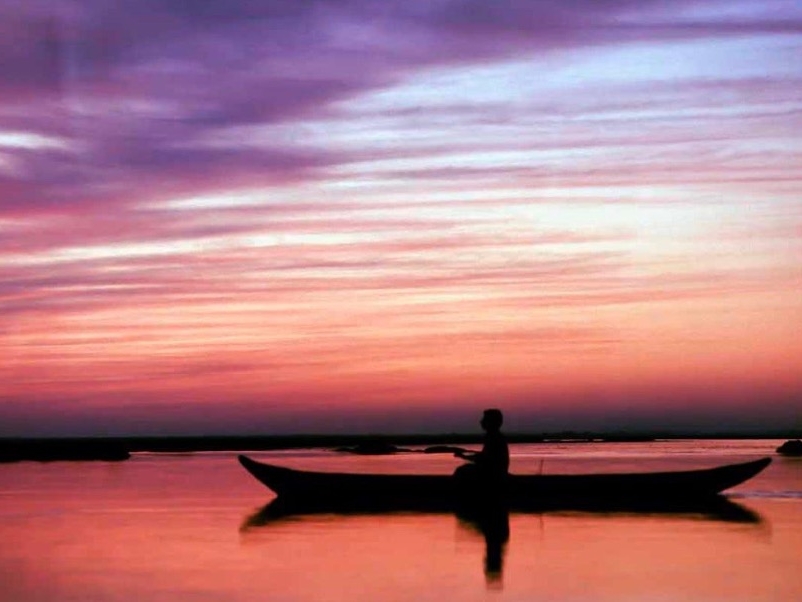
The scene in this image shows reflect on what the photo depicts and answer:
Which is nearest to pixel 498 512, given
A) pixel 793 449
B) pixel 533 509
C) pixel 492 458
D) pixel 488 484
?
pixel 533 509

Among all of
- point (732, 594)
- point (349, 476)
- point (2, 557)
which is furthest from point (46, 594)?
point (349, 476)

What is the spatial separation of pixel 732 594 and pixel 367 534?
720cm

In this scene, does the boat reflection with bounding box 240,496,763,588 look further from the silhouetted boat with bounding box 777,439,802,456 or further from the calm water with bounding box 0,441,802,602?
the silhouetted boat with bounding box 777,439,802,456

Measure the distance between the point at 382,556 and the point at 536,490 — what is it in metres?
7.58

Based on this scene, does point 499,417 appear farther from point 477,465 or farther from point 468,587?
point 468,587

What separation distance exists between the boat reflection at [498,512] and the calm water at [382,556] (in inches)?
7.5

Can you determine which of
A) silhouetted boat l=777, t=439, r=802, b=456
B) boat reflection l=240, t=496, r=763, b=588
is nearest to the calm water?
boat reflection l=240, t=496, r=763, b=588

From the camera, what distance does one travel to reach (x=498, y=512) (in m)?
22.2

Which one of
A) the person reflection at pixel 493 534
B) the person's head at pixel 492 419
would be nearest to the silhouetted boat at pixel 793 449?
the person reflection at pixel 493 534

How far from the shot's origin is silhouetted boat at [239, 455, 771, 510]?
74.8 ft

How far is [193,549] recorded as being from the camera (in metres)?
16.8

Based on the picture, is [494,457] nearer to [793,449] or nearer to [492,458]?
[492,458]

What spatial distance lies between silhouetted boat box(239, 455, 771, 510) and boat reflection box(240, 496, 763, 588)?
0.25ft

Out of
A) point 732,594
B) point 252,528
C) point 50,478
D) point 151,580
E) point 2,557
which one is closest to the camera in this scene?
point 732,594
